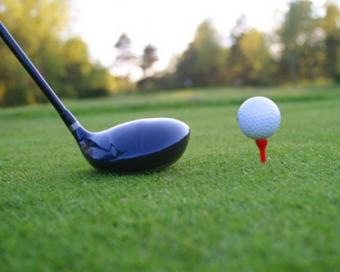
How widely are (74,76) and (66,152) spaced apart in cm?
3834

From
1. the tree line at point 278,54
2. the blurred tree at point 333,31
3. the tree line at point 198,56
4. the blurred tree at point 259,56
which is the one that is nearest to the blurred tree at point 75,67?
the tree line at point 198,56

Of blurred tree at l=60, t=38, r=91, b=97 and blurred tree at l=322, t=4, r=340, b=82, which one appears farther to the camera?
blurred tree at l=322, t=4, r=340, b=82

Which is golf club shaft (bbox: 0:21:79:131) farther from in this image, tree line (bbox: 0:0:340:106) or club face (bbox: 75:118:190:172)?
tree line (bbox: 0:0:340:106)

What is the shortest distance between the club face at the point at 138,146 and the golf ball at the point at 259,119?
513 mm

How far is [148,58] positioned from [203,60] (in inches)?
772

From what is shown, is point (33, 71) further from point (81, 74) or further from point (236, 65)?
point (236, 65)

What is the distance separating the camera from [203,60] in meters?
Answer: 51.1

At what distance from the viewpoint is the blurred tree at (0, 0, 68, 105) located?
2819 cm

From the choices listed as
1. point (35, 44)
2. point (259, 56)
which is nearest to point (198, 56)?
point (259, 56)

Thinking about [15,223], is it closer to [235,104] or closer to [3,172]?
[3,172]

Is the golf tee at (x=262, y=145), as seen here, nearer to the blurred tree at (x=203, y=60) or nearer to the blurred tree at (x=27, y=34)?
the blurred tree at (x=27, y=34)

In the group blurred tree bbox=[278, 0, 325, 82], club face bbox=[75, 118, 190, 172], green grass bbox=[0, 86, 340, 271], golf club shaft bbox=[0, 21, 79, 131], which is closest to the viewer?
green grass bbox=[0, 86, 340, 271]

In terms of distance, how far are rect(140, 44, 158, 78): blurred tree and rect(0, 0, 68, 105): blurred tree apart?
1397 inches

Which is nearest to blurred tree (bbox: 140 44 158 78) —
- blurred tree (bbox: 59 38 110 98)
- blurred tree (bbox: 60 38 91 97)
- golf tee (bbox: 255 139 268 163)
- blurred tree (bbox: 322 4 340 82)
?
blurred tree (bbox: 59 38 110 98)
